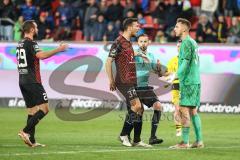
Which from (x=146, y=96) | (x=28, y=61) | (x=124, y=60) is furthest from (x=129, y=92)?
(x=28, y=61)

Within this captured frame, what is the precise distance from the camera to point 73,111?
85.4ft

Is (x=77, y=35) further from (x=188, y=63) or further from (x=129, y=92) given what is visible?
(x=188, y=63)

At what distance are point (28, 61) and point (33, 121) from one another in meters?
1.16

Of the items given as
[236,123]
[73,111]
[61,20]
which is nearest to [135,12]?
[61,20]

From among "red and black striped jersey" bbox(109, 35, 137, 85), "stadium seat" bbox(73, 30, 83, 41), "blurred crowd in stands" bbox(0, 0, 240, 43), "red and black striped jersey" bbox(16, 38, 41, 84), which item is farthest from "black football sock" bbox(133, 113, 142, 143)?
"stadium seat" bbox(73, 30, 83, 41)

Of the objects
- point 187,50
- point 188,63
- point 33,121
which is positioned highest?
point 187,50

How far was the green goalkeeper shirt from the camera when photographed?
605 inches

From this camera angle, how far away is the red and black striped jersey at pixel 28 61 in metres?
16.0

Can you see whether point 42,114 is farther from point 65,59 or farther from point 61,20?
point 61,20

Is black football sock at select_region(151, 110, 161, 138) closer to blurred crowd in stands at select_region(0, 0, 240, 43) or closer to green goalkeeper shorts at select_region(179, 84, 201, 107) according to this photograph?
green goalkeeper shorts at select_region(179, 84, 201, 107)

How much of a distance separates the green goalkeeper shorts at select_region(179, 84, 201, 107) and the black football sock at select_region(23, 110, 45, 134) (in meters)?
2.71

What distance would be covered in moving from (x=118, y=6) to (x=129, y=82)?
1470cm

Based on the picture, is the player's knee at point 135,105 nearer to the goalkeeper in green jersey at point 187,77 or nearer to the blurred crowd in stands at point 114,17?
the goalkeeper in green jersey at point 187,77

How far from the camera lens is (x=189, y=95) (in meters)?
15.5
